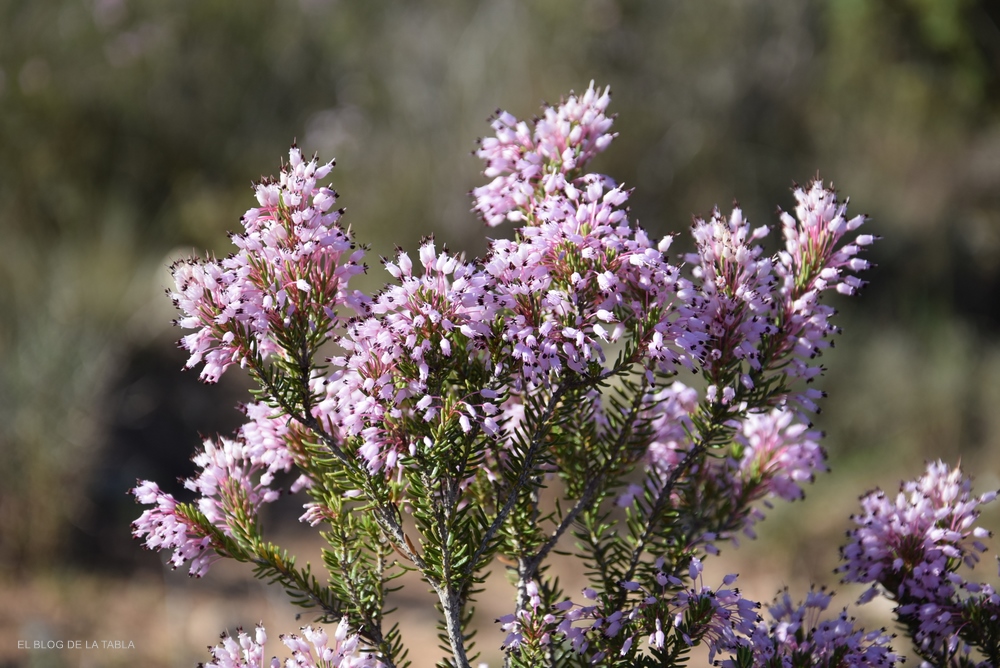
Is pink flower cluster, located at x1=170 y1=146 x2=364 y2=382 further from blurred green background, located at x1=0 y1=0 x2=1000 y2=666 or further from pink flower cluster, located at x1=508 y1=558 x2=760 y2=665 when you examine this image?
blurred green background, located at x1=0 y1=0 x2=1000 y2=666

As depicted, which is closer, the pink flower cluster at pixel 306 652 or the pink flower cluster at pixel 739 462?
the pink flower cluster at pixel 306 652

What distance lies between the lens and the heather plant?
60.6 inches

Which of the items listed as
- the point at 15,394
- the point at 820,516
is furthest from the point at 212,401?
the point at 820,516

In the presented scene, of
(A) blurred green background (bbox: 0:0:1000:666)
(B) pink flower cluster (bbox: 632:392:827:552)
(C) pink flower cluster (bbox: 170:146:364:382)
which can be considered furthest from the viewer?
(A) blurred green background (bbox: 0:0:1000:666)

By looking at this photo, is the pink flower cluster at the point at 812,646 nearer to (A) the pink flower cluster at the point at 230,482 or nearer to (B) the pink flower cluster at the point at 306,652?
(B) the pink flower cluster at the point at 306,652

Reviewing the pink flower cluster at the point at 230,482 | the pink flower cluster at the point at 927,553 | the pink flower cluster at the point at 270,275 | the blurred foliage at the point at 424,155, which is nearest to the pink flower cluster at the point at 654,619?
the pink flower cluster at the point at 927,553

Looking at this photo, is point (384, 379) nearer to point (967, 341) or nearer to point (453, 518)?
point (453, 518)

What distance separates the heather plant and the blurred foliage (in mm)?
4350

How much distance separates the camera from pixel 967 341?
8422 mm

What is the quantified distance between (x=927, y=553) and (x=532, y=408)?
0.92m

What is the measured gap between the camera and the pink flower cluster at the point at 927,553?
1.89m

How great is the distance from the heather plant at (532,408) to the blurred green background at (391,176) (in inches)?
136

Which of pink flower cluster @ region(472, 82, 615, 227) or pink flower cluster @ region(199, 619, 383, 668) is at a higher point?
pink flower cluster @ region(472, 82, 615, 227)

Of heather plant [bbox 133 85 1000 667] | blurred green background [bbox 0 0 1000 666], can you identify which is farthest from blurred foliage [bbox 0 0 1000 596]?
heather plant [bbox 133 85 1000 667]
